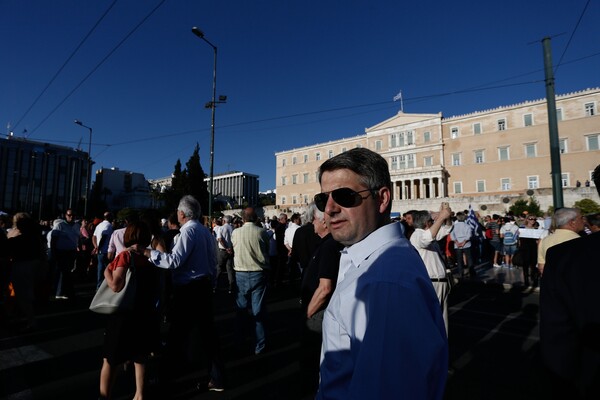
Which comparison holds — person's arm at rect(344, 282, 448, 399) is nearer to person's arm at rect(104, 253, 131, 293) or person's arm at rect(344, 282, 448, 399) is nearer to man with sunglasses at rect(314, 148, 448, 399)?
man with sunglasses at rect(314, 148, 448, 399)

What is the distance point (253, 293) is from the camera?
198 inches

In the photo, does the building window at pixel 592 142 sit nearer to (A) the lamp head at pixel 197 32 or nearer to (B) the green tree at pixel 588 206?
(B) the green tree at pixel 588 206

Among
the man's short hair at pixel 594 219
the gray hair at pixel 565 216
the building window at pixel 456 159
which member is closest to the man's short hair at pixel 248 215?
the gray hair at pixel 565 216

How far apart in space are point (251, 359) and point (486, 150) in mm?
55910

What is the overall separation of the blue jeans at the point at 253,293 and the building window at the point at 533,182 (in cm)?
5339

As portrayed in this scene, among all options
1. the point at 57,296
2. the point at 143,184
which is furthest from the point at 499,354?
the point at 143,184

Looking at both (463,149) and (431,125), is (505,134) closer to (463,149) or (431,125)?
(463,149)

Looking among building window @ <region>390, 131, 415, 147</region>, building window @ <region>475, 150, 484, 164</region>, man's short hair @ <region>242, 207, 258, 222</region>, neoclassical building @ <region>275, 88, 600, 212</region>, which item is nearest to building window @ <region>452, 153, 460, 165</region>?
neoclassical building @ <region>275, 88, 600, 212</region>

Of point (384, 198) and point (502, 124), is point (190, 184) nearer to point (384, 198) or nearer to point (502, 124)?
point (502, 124)

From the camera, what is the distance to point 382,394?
0.91 m

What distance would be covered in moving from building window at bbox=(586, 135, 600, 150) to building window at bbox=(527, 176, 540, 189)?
7.01m

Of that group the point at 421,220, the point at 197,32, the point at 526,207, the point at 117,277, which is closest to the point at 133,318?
the point at 117,277

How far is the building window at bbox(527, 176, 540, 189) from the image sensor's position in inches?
1829

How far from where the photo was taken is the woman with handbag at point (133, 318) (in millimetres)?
3109
